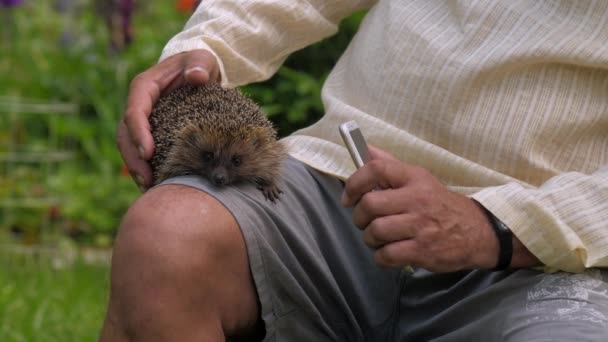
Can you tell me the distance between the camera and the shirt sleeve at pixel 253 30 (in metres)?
3.06

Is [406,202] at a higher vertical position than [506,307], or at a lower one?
higher

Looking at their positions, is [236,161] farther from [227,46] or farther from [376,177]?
[376,177]

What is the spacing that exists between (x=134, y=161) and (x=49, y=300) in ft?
6.31

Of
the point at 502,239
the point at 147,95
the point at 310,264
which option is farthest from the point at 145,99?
the point at 502,239

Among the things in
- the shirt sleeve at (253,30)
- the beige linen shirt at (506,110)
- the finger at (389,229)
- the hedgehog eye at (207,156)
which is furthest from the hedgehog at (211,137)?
the finger at (389,229)

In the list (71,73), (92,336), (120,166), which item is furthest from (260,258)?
(71,73)

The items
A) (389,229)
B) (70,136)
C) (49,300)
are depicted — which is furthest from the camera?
(70,136)

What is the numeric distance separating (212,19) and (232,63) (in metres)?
0.15

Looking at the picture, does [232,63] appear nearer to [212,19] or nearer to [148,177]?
[212,19]

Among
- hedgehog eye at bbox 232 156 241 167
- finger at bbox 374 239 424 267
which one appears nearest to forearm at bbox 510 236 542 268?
finger at bbox 374 239 424 267

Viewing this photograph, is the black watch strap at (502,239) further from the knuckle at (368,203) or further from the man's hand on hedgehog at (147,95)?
the man's hand on hedgehog at (147,95)

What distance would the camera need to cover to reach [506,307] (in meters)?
2.48

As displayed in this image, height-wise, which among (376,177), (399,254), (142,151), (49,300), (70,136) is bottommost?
(70,136)

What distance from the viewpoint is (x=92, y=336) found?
4.12m
